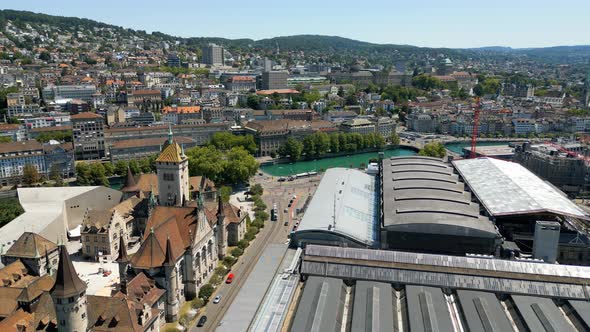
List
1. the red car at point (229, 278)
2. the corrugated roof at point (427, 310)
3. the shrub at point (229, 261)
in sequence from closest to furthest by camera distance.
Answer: the corrugated roof at point (427, 310)
the red car at point (229, 278)
the shrub at point (229, 261)

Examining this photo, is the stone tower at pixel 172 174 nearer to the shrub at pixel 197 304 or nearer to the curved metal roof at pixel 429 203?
the shrub at pixel 197 304

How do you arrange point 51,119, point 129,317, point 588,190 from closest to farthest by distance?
point 129,317, point 588,190, point 51,119

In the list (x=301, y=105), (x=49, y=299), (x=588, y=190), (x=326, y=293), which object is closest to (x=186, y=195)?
(x=49, y=299)

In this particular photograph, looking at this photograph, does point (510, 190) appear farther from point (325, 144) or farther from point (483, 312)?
point (325, 144)

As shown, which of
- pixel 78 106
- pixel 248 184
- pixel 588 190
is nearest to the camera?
pixel 588 190

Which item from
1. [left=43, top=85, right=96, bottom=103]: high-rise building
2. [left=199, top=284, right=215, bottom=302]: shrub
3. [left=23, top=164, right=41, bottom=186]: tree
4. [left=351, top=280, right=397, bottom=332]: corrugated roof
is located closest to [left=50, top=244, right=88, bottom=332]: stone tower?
[left=199, top=284, right=215, bottom=302]: shrub

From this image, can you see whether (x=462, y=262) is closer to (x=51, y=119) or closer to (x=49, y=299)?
(x=49, y=299)

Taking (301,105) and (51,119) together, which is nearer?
(51,119)

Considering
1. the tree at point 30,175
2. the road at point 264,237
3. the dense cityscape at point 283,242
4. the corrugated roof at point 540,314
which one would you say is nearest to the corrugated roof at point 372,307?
the dense cityscape at point 283,242

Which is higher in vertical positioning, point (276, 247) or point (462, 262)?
point (462, 262)
